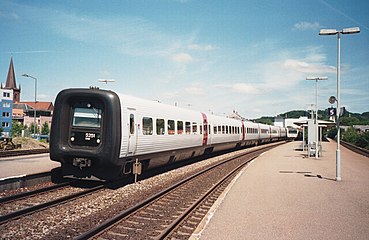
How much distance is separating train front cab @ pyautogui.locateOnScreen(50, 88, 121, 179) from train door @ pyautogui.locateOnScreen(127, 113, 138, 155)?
2.40 ft

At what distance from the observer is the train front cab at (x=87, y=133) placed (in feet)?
33.2

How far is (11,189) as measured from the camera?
10.4 metres

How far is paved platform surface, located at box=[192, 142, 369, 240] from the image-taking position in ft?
21.4

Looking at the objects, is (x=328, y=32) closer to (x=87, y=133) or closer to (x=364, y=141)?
(x=87, y=133)

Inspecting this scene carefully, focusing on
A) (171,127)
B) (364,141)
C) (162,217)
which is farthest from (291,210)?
(364,141)

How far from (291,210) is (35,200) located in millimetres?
6681

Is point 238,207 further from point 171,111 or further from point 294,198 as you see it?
point 171,111

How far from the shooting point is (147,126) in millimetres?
12477

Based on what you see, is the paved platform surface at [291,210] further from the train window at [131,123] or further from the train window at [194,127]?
the train window at [194,127]

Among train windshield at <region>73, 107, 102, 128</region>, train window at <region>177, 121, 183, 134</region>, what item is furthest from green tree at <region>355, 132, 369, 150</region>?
train windshield at <region>73, 107, 102, 128</region>

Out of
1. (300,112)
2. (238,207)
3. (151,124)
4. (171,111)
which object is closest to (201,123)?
(171,111)

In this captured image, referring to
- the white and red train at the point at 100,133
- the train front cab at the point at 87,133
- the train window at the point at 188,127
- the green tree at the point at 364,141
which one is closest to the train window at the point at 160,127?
the white and red train at the point at 100,133

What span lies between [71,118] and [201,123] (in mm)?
10359

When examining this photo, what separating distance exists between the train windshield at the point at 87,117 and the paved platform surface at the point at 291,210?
459cm
